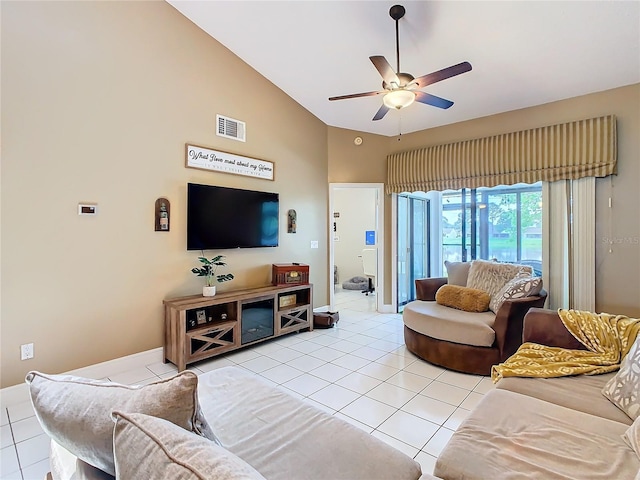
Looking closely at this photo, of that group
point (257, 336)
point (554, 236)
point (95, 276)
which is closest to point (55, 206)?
point (95, 276)

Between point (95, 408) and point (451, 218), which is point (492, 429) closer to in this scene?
point (95, 408)

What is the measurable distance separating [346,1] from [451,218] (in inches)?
146

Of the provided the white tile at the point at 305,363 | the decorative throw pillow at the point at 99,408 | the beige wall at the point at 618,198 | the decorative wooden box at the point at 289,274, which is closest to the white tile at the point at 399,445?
the white tile at the point at 305,363

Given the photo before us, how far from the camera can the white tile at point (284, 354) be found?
3454 mm

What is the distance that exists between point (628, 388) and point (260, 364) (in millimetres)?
2806

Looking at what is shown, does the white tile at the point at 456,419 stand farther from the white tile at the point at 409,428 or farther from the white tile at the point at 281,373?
the white tile at the point at 281,373

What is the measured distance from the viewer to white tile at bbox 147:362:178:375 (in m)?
3.13

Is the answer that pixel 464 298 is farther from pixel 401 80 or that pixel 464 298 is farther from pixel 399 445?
pixel 401 80

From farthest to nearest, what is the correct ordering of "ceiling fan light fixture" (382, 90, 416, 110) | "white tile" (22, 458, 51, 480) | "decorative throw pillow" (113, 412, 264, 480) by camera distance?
"ceiling fan light fixture" (382, 90, 416, 110) < "white tile" (22, 458, 51, 480) < "decorative throw pillow" (113, 412, 264, 480)

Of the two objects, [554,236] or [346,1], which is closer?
[346,1]

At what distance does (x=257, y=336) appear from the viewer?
150 inches

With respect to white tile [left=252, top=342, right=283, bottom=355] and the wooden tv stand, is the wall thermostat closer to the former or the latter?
the wooden tv stand

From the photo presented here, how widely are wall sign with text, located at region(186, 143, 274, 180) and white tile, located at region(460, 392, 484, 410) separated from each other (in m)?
3.33

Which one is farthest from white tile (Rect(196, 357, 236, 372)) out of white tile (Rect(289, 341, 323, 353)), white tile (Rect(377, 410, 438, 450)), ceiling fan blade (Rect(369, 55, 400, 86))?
ceiling fan blade (Rect(369, 55, 400, 86))
